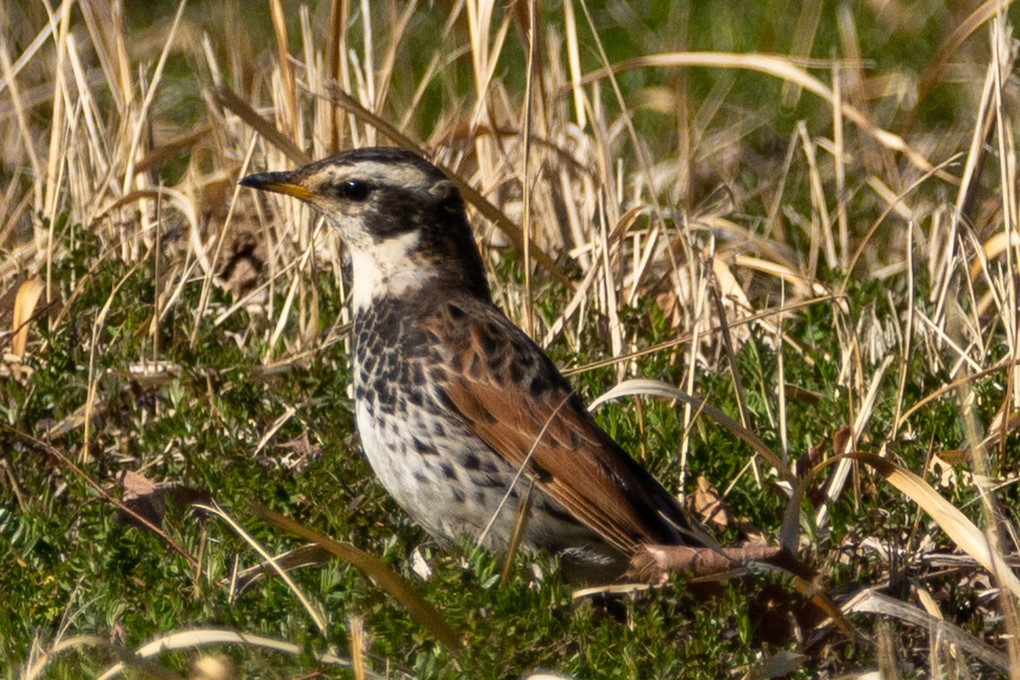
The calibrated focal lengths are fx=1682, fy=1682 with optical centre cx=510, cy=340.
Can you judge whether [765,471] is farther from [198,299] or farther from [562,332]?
[198,299]

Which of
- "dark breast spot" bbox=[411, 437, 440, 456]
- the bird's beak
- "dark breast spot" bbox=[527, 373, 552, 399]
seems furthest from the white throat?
"dark breast spot" bbox=[411, 437, 440, 456]

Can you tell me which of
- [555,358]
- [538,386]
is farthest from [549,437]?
[555,358]

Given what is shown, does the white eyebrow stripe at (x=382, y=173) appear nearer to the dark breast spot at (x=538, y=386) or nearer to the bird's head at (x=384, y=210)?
the bird's head at (x=384, y=210)

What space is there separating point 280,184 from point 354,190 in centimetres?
24

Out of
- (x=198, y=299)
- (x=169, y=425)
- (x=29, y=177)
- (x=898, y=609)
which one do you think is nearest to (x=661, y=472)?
(x=898, y=609)

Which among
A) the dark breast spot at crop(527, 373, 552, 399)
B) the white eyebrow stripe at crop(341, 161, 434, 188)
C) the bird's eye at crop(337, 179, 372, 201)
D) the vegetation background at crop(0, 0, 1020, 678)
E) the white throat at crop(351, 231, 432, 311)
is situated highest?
the white eyebrow stripe at crop(341, 161, 434, 188)

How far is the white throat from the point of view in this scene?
17.0 ft

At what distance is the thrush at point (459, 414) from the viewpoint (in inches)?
185

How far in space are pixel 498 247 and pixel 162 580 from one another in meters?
2.75

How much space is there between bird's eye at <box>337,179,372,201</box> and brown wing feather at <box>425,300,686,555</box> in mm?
478

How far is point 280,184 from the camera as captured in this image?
205 inches

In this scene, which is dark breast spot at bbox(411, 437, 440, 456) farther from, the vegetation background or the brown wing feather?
the vegetation background

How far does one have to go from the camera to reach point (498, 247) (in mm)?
6820

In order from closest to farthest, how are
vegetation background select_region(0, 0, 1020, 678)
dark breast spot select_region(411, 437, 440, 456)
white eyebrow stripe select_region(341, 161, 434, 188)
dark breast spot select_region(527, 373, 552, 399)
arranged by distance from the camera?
vegetation background select_region(0, 0, 1020, 678) < dark breast spot select_region(411, 437, 440, 456) < dark breast spot select_region(527, 373, 552, 399) < white eyebrow stripe select_region(341, 161, 434, 188)
